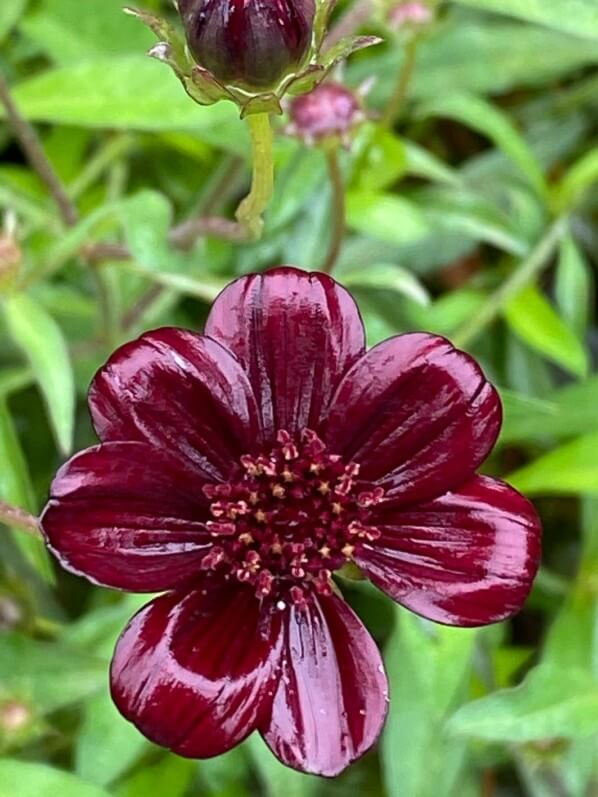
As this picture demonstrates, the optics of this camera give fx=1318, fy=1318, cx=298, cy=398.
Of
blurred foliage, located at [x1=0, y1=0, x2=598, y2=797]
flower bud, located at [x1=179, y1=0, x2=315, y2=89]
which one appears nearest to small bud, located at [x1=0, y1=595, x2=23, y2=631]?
blurred foliage, located at [x1=0, y1=0, x2=598, y2=797]

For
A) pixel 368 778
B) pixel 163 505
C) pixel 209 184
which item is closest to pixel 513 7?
pixel 209 184

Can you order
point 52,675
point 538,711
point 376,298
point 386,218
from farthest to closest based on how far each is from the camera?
1. point 376,298
2. point 386,218
3. point 52,675
4. point 538,711

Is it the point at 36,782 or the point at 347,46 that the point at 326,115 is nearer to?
the point at 347,46

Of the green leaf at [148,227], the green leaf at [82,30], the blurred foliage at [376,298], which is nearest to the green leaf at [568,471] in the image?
the blurred foliage at [376,298]

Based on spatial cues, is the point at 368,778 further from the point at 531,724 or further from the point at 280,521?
the point at 280,521

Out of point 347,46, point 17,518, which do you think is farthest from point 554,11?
point 17,518

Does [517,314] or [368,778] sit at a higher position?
[517,314]

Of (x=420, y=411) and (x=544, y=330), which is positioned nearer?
(x=420, y=411)
